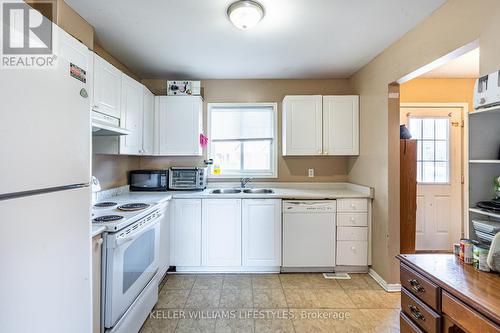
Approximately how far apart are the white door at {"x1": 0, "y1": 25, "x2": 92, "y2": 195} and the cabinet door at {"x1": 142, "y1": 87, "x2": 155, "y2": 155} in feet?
5.46

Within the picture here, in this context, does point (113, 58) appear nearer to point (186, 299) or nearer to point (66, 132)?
point (66, 132)

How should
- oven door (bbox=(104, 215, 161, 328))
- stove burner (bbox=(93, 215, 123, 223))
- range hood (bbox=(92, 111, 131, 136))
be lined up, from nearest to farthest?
1. oven door (bbox=(104, 215, 161, 328))
2. stove burner (bbox=(93, 215, 123, 223))
3. range hood (bbox=(92, 111, 131, 136))

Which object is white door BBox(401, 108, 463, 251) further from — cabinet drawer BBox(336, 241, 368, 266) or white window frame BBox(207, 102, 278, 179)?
white window frame BBox(207, 102, 278, 179)

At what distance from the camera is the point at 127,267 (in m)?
1.70

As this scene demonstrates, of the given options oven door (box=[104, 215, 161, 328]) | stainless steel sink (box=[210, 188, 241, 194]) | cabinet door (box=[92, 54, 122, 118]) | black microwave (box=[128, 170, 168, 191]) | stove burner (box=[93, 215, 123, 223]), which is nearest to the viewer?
oven door (box=[104, 215, 161, 328])

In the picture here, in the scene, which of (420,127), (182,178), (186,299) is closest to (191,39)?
(182,178)

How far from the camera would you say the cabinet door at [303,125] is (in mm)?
3146

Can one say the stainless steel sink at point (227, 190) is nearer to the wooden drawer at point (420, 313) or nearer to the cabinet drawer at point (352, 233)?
the cabinet drawer at point (352, 233)

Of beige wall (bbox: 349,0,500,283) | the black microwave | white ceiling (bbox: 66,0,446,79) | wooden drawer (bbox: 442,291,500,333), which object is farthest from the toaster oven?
wooden drawer (bbox: 442,291,500,333)

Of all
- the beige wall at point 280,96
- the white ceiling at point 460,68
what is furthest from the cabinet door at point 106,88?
the white ceiling at point 460,68

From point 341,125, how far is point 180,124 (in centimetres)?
211

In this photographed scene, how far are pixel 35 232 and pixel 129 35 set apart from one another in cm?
204

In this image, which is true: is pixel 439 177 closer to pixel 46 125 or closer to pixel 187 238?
pixel 187 238

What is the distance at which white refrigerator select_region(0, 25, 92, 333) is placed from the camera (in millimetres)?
780
